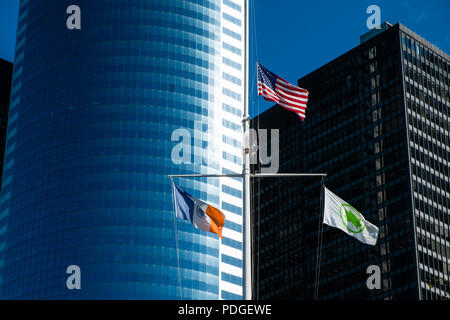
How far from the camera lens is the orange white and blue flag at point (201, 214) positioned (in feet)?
138

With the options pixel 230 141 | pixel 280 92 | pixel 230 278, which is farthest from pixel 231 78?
pixel 280 92

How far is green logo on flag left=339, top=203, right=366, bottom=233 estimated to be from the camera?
42.8 meters

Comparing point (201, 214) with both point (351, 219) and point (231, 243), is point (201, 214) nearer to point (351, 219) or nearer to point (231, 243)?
point (351, 219)

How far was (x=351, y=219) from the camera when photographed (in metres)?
43.0

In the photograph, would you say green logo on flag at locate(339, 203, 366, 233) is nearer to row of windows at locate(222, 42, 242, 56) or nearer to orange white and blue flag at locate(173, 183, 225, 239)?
orange white and blue flag at locate(173, 183, 225, 239)

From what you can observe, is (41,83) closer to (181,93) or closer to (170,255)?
(181,93)

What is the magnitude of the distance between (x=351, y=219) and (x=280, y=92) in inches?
299

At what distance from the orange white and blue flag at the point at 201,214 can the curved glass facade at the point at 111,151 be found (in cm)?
11546

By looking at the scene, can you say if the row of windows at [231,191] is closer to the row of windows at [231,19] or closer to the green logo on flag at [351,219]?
the row of windows at [231,19]

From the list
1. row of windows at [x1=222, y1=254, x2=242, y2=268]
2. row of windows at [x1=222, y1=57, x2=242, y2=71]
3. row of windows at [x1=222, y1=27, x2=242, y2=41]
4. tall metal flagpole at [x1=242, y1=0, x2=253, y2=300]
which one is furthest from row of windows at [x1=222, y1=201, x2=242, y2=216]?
tall metal flagpole at [x1=242, y1=0, x2=253, y2=300]

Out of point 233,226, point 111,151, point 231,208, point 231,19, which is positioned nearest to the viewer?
point 233,226

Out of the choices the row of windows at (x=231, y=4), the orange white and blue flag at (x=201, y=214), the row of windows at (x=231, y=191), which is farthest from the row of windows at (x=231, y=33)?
the orange white and blue flag at (x=201, y=214)

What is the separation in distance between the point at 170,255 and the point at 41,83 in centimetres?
4793
